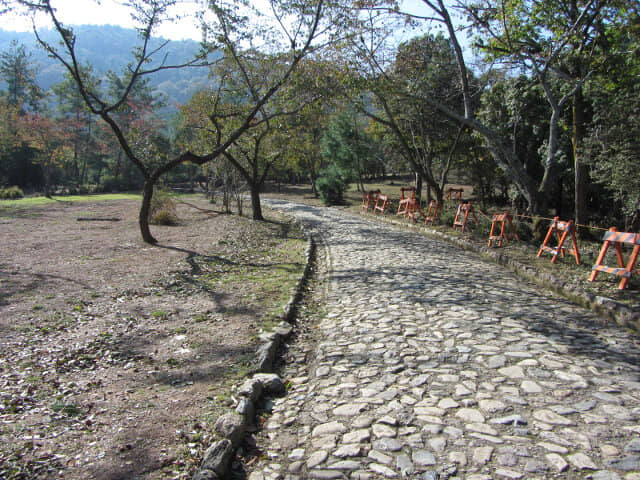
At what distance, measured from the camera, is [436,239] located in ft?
48.5

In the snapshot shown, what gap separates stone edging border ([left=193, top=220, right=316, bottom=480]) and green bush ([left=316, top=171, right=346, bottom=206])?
27801 mm

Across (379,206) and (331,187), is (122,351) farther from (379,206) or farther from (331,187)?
(331,187)

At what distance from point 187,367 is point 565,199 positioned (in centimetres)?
2513

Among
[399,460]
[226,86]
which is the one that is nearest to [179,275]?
[399,460]

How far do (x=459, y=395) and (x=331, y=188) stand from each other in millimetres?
30689

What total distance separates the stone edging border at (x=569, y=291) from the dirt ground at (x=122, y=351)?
5002 mm

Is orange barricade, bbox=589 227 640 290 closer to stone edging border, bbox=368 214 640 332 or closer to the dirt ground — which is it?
stone edging border, bbox=368 214 640 332

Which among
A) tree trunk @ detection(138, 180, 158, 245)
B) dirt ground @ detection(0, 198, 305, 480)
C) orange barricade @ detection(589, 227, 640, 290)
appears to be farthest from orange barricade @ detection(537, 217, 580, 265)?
tree trunk @ detection(138, 180, 158, 245)

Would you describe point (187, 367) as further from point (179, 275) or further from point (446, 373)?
point (179, 275)

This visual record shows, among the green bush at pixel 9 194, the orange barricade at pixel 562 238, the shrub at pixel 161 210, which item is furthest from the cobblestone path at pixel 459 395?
the green bush at pixel 9 194

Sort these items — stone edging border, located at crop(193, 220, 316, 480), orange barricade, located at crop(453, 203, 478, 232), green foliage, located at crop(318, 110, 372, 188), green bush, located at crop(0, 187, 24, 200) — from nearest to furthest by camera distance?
stone edging border, located at crop(193, 220, 316, 480)
orange barricade, located at crop(453, 203, 478, 232)
green foliage, located at crop(318, 110, 372, 188)
green bush, located at crop(0, 187, 24, 200)

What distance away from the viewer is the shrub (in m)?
19.0

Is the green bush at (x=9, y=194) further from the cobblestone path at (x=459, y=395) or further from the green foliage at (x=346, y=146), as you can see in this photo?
the cobblestone path at (x=459, y=395)

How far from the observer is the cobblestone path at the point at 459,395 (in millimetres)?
2951
